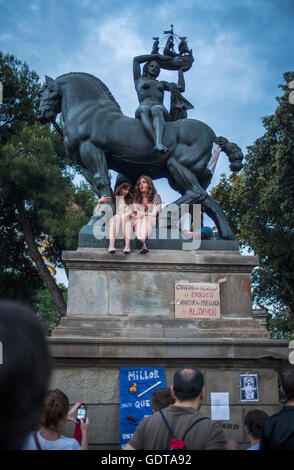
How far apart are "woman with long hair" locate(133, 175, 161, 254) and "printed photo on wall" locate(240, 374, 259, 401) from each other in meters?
2.36

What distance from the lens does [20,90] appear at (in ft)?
60.6

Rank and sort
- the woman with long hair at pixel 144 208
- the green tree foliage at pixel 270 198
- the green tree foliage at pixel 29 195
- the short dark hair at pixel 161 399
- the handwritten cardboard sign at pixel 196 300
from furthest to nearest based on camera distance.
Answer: the green tree foliage at pixel 270 198, the green tree foliage at pixel 29 195, the woman with long hair at pixel 144 208, the handwritten cardboard sign at pixel 196 300, the short dark hair at pixel 161 399

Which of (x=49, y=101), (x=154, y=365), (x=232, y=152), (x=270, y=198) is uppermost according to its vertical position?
(x=270, y=198)

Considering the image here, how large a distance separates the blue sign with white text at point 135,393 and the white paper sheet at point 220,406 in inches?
28.6

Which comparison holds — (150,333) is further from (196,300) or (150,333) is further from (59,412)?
(59,412)

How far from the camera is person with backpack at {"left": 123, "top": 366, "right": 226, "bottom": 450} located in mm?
2836

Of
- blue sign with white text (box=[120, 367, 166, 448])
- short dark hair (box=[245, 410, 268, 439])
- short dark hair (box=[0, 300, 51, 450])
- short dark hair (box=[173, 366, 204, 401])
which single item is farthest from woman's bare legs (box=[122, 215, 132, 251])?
short dark hair (box=[0, 300, 51, 450])

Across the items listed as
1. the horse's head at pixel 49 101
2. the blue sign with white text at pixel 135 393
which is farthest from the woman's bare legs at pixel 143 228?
the horse's head at pixel 49 101

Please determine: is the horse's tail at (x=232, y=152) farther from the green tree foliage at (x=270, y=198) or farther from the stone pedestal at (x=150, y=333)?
the green tree foliage at (x=270, y=198)

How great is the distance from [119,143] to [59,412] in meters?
5.49

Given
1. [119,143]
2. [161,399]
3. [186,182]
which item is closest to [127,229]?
[186,182]

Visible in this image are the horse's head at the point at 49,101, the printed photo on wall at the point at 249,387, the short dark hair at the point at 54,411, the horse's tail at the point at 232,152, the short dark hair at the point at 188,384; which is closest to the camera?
the short dark hair at the point at 188,384

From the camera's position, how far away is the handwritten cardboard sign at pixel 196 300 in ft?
22.7

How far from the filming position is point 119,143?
8.02 metres
